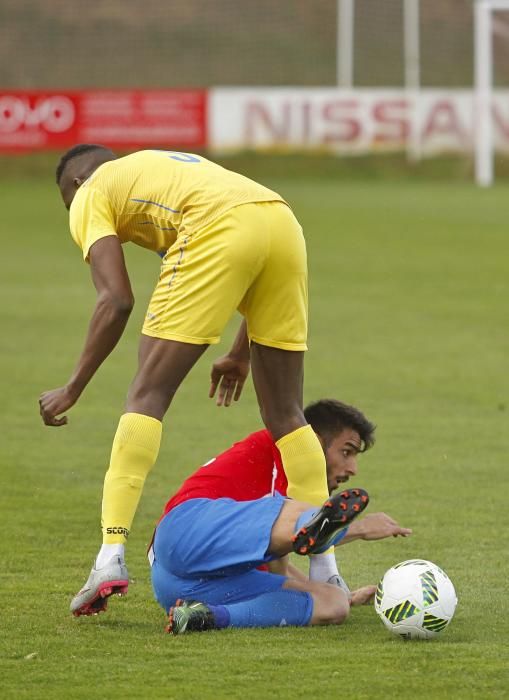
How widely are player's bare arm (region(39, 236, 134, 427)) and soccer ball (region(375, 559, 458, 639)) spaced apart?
4.36 feet

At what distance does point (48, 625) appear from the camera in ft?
17.4

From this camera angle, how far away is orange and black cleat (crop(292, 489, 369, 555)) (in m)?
4.75

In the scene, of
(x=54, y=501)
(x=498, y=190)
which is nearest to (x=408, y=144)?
(x=498, y=190)

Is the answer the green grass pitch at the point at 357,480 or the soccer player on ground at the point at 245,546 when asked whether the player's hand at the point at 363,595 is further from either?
the green grass pitch at the point at 357,480

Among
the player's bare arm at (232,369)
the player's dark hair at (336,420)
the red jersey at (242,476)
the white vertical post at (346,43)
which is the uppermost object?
the white vertical post at (346,43)

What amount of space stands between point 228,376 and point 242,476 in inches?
30.6

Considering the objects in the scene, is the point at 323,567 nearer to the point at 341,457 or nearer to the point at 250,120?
the point at 341,457

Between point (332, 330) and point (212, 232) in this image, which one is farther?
point (332, 330)

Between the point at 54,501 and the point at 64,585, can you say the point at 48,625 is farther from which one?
the point at 54,501

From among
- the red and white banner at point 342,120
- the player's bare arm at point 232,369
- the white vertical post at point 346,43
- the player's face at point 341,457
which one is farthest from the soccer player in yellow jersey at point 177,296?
the white vertical post at point 346,43

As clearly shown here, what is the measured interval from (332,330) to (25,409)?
450cm

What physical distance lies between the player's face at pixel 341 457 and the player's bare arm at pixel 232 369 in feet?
1.96

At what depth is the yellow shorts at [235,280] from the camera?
17.9ft

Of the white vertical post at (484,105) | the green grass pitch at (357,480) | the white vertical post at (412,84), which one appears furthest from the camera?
the white vertical post at (412,84)
